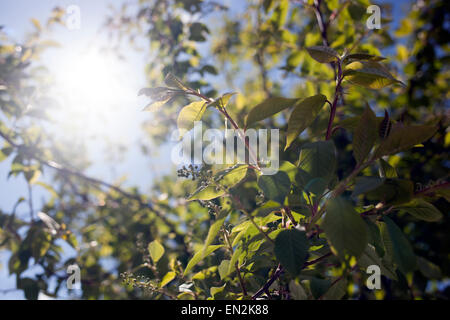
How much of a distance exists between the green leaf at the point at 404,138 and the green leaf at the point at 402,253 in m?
0.19

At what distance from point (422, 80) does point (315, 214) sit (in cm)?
243

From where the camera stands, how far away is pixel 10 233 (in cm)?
229

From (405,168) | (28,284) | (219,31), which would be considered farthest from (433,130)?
(219,31)

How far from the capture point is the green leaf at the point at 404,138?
2.10 feet

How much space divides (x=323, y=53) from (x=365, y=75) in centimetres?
14

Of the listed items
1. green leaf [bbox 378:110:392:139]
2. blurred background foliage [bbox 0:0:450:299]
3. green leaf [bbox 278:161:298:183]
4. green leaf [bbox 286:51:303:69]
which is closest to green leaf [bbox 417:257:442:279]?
blurred background foliage [bbox 0:0:450:299]

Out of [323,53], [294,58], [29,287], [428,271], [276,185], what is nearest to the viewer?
[276,185]

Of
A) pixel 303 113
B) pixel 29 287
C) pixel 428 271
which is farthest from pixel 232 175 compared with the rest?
pixel 29 287

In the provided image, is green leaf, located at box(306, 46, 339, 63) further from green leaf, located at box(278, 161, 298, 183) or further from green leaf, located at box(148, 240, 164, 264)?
green leaf, located at box(148, 240, 164, 264)

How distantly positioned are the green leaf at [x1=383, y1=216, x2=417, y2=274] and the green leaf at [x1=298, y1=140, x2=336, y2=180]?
0.20 metres

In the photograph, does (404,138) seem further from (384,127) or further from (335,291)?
(335,291)

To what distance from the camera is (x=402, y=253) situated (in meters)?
0.61

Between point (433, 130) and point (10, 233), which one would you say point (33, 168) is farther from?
point (433, 130)
